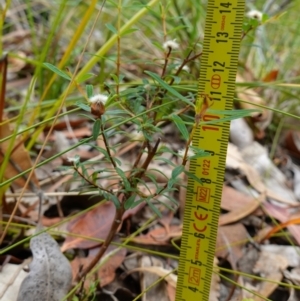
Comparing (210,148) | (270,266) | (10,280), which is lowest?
(10,280)

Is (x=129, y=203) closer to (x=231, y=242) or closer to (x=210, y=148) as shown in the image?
(x=210, y=148)

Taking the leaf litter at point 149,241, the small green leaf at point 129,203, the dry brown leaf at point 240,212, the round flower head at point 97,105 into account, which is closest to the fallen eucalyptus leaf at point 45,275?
the leaf litter at point 149,241

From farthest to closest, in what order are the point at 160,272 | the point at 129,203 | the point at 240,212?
the point at 240,212 → the point at 160,272 → the point at 129,203

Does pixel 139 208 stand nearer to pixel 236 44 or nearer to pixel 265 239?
pixel 265 239

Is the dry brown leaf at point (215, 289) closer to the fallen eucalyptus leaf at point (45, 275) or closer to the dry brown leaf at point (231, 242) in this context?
the dry brown leaf at point (231, 242)

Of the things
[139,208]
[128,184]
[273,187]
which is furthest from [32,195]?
[273,187]

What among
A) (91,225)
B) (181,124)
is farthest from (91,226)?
(181,124)
